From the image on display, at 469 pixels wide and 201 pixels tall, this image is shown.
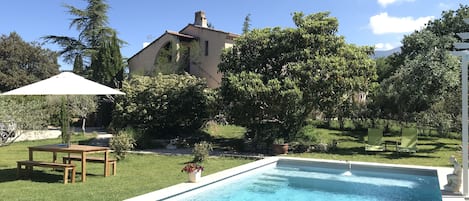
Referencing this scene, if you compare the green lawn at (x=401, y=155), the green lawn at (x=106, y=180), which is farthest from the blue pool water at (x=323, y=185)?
the green lawn at (x=401, y=155)

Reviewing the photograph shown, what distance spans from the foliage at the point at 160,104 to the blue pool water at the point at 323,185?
273 inches

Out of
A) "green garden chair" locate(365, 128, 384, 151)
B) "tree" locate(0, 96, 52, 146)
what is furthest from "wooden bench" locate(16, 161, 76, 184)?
"green garden chair" locate(365, 128, 384, 151)

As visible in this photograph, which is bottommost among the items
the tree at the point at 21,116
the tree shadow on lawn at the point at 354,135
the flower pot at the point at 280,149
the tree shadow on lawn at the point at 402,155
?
the tree shadow on lawn at the point at 402,155

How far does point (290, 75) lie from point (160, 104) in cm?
665

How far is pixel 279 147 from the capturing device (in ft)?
56.4

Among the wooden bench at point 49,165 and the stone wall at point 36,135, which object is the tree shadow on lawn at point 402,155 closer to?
the wooden bench at point 49,165

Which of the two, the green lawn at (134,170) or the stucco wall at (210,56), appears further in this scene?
the stucco wall at (210,56)

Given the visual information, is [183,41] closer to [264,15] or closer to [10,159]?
[264,15]

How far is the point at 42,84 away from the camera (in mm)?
11086

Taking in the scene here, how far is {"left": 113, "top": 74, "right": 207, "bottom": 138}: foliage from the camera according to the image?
20188 millimetres

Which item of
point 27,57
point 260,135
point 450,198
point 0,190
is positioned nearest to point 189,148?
point 260,135

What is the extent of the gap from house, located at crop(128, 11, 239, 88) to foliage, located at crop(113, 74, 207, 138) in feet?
Answer: 35.2

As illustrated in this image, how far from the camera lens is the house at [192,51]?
1261 inches

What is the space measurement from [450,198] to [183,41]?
27.0 meters
